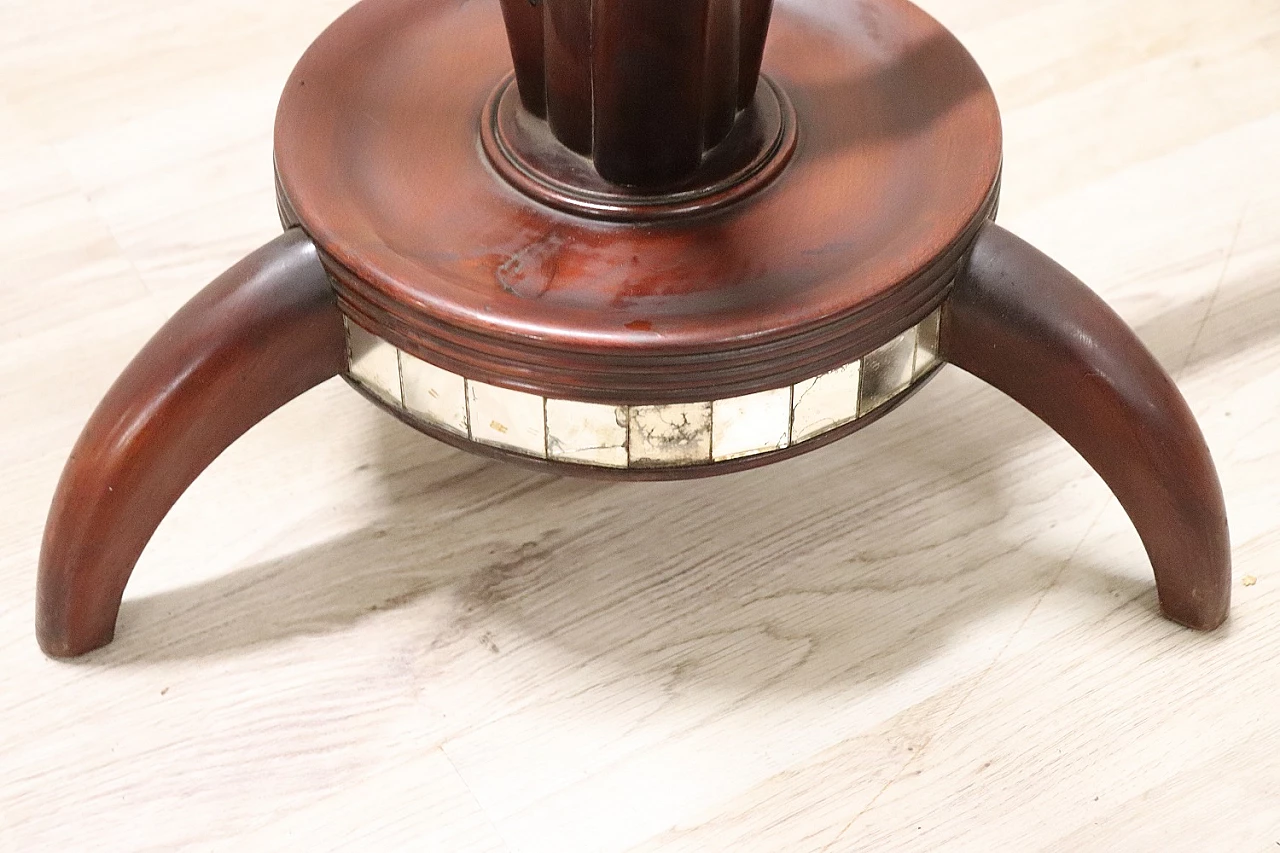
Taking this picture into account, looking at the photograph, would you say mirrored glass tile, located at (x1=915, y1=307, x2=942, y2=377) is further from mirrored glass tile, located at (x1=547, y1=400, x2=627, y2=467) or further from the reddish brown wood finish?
mirrored glass tile, located at (x1=547, y1=400, x2=627, y2=467)

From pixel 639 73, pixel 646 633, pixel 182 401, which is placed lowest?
pixel 646 633

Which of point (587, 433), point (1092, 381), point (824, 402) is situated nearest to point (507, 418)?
point (587, 433)

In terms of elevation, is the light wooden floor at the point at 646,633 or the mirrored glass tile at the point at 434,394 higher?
the mirrored glass tile at the point at 434,394

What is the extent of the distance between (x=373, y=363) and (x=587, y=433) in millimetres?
133

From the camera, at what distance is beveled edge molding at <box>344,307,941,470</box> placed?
824 mm

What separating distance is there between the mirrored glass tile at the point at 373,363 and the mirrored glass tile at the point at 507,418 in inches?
2.0

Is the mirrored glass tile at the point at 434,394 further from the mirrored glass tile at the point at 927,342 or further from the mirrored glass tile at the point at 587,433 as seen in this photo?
the mirrored glass tile at the point at 927,342

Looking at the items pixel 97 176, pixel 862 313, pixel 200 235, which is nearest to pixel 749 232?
pixel 862 313

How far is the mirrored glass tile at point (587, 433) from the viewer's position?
0.82 metres

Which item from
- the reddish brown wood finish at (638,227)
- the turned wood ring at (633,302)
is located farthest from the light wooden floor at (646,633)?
the reddish brown wood finish at (638,227)

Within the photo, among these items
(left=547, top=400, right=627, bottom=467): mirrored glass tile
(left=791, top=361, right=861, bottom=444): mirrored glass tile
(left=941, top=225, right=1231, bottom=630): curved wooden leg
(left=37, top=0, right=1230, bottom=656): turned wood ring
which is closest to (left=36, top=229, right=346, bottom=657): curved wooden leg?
(left=37, top=0, right=1230, bottom=656): turned wood ring

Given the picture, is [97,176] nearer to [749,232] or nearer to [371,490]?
[371,490]

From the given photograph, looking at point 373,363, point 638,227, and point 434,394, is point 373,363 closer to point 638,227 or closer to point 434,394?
point 434,394

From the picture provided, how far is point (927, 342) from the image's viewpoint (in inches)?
34.7
